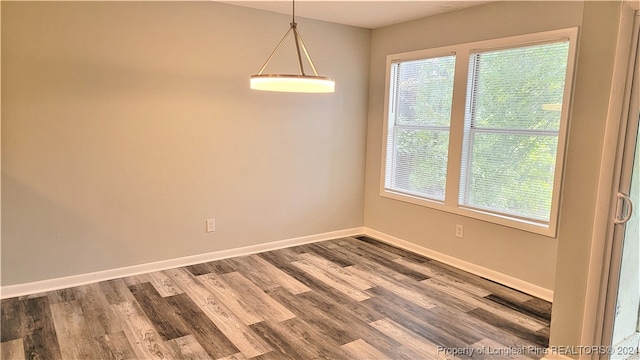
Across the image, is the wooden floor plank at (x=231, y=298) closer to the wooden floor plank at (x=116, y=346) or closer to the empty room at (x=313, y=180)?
the empty room at (x=313, y=180)

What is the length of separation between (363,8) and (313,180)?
183 cm

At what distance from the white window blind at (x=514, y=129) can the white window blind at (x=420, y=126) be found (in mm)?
294

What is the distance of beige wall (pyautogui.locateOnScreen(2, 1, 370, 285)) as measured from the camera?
3.05 metres

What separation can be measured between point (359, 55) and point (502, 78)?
1721 mm

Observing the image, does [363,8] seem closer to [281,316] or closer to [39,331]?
A: [281,316]

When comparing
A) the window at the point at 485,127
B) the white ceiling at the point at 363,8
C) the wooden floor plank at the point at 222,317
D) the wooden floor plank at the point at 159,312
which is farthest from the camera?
the white ceiling at the point at 363,8

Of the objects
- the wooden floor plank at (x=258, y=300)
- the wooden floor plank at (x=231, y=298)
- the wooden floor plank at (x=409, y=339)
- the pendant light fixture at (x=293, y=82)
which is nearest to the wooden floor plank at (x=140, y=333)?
the wooden floor plank at (x=231, y=298)

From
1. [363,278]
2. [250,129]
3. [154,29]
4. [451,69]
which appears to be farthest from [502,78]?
[154,29]

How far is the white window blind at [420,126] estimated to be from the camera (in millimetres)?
4000

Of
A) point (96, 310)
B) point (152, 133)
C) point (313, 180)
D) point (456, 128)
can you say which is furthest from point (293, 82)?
point (313, 180)

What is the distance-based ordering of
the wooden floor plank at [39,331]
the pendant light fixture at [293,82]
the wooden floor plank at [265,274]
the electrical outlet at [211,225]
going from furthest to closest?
the electrical outlet at [211,225] < the wooden floor plank at [265,274] < the wooden floor plank at [39,331] < the pendant light fixture at [293,82]

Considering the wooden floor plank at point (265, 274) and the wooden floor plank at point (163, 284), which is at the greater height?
the wooden floor plank at point (265, 274)

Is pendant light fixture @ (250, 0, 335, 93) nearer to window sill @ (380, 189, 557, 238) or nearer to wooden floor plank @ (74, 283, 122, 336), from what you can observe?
wooden floor plank @ (74, 283, 122, 336)

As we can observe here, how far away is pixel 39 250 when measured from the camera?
3.18m
